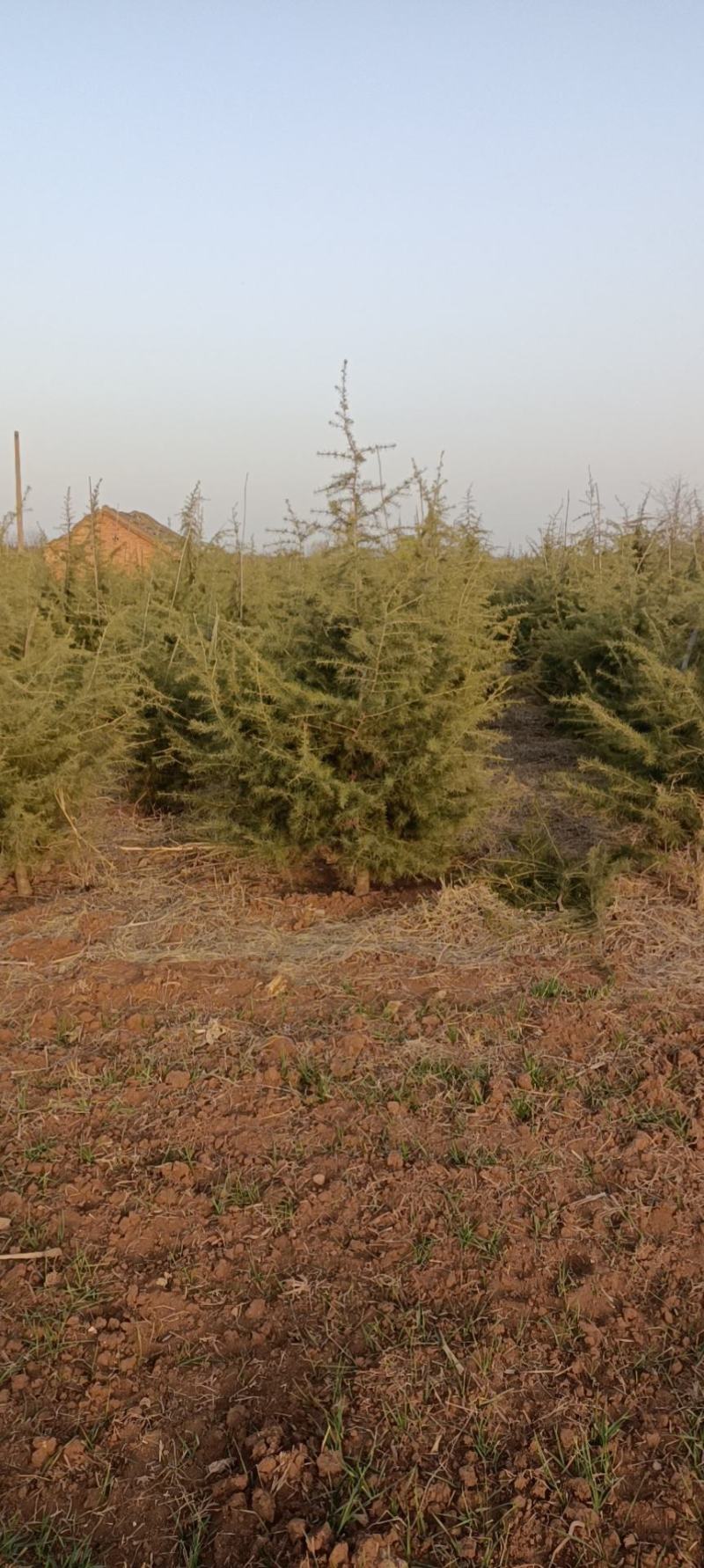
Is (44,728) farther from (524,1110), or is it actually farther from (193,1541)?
(193,1541)

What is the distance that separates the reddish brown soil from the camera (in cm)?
200

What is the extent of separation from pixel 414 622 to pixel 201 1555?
395cm

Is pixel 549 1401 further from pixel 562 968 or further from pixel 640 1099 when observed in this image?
pixel 562 968

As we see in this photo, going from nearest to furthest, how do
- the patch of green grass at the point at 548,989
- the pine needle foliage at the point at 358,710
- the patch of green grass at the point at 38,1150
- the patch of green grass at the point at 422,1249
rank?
1. the patch of green grass at the point at 422,1249
2. the patch of green grass at the point at 38,1150
3. the patch of green grass at the point at 548,989
4. the pine needle foliage at the point at 358,710

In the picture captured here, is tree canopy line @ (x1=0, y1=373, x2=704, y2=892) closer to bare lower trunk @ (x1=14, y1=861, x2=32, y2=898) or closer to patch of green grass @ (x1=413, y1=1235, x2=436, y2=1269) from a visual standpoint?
bare lower trunk @ (x1=14, y1=861, x2=32, y2=898)

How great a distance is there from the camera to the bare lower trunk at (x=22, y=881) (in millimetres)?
5618

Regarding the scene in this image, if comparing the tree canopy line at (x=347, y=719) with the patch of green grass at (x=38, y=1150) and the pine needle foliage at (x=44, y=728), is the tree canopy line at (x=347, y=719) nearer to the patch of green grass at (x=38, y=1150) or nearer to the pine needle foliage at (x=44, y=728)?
the pine needle foliage at (x=44, y=728)

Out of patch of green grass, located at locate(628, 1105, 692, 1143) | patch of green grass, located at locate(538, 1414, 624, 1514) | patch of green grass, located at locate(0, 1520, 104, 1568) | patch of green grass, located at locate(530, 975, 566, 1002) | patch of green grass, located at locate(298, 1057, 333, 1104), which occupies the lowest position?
patch of green grass, located at locate(0, 1520, 104, 1568)

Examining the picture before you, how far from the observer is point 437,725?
5.29m

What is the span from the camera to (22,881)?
565 cm

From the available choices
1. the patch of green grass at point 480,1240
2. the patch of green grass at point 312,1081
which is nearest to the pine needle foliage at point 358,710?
the patch of green grass at point 312,1081

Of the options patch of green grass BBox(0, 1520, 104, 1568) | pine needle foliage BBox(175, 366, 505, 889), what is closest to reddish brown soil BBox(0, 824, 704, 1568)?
patch of green grass BBox(0, 1520, 104, 1568)

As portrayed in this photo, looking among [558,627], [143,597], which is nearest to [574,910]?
[143,597]

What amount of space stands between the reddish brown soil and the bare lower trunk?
122 centimetres
